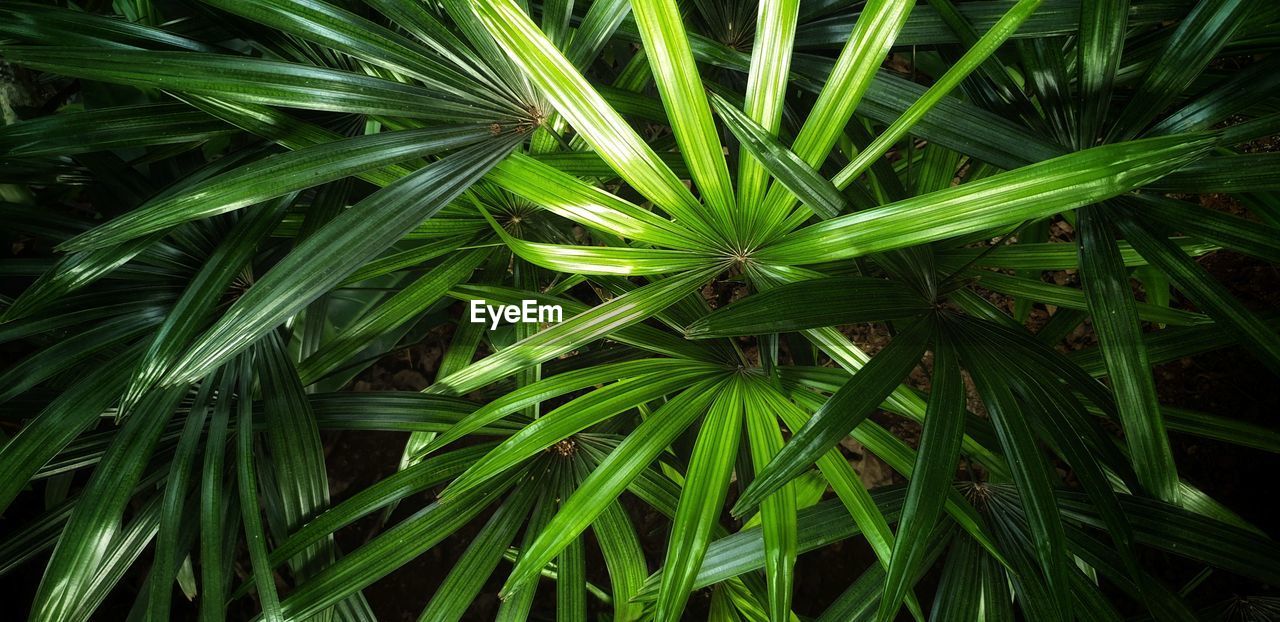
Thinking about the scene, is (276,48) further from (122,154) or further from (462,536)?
(462,536)

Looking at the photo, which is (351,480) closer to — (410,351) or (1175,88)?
(410,351)

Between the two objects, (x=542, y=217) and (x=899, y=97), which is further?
(x=542, y=217)

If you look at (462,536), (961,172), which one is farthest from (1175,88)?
(462,536)

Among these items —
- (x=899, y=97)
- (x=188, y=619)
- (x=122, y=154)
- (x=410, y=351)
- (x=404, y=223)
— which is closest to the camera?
(x=404, y=223)

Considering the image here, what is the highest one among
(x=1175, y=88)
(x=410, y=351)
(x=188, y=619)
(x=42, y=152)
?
(x=1175, y=88)

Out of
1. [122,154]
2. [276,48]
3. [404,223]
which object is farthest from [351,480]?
[404,223]

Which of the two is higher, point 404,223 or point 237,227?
point 404,223

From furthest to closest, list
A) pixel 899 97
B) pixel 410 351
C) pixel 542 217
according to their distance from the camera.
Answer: pixel 410 351
pixel 542 217
pixel 899 97
